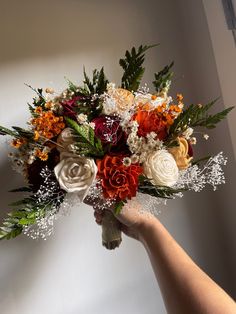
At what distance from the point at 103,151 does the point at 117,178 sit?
8cm

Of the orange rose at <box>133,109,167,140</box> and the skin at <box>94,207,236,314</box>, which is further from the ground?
the orange rose at <box>133,109,167,140</box>

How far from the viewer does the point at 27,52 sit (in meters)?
1.17

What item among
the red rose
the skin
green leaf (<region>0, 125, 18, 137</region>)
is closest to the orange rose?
the red rose

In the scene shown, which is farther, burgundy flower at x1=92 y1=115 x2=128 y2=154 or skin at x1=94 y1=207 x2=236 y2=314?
burgundy flower at x1=92 y1=115 x2=128 y2=154

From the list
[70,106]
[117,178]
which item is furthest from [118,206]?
[70,106]

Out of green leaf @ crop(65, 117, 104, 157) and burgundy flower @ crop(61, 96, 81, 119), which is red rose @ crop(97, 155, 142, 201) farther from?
burgundy flower @ crop(61, 96, 81, 119)

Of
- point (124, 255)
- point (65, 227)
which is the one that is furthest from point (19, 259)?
point (124, 255)

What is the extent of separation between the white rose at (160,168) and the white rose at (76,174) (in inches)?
5.5

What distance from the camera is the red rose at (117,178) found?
85 cm

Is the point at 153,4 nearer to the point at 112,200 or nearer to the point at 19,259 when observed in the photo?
the point at 112,200

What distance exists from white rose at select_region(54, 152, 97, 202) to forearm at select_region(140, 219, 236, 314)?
9.3 inches

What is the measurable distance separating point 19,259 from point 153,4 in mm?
1060

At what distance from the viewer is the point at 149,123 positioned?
2.96 ft

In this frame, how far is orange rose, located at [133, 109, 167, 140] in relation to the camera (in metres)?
0.90
